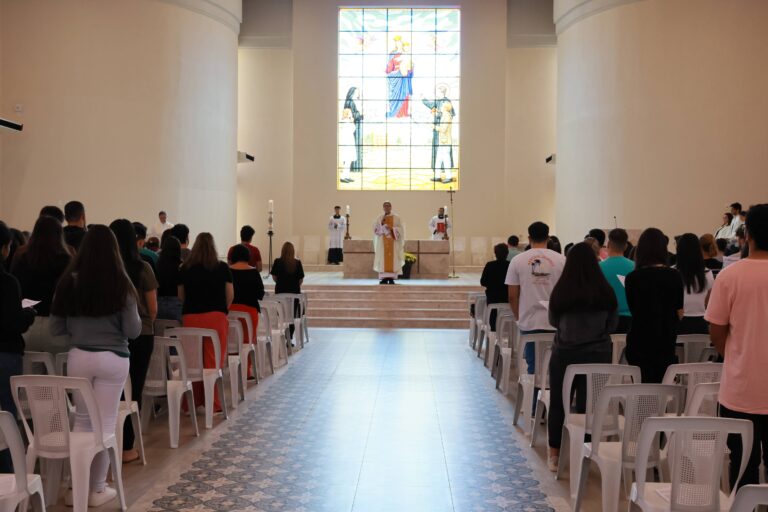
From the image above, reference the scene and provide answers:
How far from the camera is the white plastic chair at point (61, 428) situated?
4.21 meters

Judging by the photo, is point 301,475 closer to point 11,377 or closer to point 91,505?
point 91,505

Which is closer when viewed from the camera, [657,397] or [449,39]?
[657,397]

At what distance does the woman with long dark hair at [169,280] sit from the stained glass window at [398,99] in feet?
57.6

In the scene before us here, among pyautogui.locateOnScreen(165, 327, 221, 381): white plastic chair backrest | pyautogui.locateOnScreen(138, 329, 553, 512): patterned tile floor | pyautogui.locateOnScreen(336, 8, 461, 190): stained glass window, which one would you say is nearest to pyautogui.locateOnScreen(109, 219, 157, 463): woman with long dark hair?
pyautogui.locateOnScreen(138, 329, 553, 512): patterned tile floor

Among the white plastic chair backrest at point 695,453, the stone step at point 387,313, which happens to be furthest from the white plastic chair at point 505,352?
the stone step at point 387,313

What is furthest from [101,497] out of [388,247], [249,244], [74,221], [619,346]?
Answer: [388,247]

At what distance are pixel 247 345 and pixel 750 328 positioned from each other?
5.49 metres

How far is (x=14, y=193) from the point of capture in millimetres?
17344

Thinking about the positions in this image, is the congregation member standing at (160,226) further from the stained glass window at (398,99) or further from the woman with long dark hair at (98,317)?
the woman with long dark hair at (98,317)

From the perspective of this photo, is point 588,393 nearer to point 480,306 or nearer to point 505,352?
point 505,352

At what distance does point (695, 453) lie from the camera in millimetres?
3402

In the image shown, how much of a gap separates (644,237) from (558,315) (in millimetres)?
778

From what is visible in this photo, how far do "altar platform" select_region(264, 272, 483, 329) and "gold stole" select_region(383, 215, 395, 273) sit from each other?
42 cm

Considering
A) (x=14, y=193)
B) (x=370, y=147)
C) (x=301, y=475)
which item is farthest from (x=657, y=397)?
(x=370, y=147)
